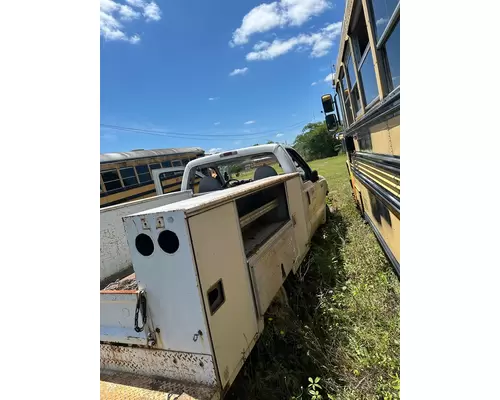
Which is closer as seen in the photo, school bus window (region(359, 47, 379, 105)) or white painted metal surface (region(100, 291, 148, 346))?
white painted metal surface (region(100, 291, 148, 346))

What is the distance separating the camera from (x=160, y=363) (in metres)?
1.78

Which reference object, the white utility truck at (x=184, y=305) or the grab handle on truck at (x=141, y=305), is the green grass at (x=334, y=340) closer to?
the white utility truck at (x=184, y=305)

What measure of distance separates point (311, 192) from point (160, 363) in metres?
3.04

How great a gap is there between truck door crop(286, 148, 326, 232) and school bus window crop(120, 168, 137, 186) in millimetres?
7350

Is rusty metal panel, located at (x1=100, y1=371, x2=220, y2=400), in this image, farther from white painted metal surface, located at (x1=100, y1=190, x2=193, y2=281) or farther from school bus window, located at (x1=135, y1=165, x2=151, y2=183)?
school bus window, located at (x1=135, y1=165, x2=151, y2=183)

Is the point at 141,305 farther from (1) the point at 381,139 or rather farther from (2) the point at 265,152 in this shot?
(2) the point at 265,152

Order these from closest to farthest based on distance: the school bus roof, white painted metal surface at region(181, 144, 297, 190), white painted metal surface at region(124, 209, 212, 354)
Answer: white painted metal surface at region(124, 209, 212, 354) → white painted metal surface at region(181, 144, 297, 190) → the school bus roof

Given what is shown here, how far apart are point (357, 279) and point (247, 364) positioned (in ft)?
4.50

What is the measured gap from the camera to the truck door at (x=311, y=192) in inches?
165

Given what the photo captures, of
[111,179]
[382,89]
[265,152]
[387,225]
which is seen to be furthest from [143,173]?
[382,89]

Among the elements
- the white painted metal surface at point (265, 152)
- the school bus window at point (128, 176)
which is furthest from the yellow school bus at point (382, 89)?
the school bus window at point (128, 176)

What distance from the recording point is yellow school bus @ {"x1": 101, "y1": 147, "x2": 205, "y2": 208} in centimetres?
963

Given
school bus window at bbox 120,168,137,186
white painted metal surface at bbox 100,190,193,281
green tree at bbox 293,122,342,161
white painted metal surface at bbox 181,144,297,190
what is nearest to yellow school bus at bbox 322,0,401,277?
white painted metal surface at bbox 181,144,297,190
